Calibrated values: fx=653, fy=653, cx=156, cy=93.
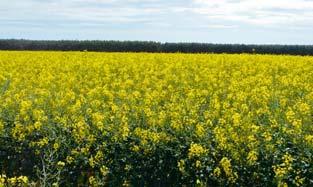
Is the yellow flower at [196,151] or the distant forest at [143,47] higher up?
the yellow flower at [196,151]

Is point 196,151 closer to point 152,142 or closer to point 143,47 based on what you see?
point 152,142

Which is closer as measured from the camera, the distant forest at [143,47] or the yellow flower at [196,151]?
the yellow flower at [196,151]

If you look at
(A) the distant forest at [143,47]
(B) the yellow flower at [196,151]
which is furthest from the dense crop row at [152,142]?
(A) the distant forest at [143,47]

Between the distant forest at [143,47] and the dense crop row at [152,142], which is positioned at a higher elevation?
the dense crop row at [152,142]

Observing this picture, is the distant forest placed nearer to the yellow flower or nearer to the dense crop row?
the dense crop row

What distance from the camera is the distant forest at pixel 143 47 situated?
4441 centimetres

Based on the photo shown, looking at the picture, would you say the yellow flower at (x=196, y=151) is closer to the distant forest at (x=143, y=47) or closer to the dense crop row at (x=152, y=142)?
the dense crop row at (x=152, y=142)

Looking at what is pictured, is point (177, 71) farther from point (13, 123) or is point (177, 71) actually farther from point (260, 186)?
point (260, 186)

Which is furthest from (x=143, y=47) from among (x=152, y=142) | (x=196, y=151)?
(x=196, y=151)

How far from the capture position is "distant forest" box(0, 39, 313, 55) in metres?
44.4

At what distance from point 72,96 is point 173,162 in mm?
3772

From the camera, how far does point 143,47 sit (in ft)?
150

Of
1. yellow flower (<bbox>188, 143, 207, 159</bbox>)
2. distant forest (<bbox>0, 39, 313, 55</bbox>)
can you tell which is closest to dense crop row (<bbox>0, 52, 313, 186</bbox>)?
yellow flower (<bbox>188, 143, 207, 159</bbox>)

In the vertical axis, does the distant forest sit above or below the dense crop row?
below
